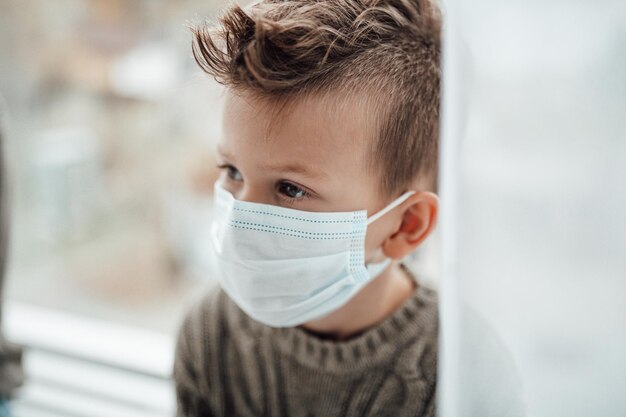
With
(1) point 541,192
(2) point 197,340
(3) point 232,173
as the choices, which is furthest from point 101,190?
(1) point 541,192

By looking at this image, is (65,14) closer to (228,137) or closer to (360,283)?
(228,137)

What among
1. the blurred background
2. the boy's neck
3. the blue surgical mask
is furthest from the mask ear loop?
the blurred background

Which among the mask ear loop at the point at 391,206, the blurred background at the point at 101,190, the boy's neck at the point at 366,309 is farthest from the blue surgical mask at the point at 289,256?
the blurred background at the point at 101,190

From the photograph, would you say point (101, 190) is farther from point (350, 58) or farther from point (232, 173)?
point (350, 58)

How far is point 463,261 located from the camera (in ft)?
2.03

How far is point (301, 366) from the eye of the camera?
913 millimetres

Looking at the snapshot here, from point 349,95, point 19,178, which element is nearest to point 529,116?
point 349,95

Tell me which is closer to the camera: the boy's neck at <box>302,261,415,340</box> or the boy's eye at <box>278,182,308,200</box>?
the boy's eye at <box>278,182,308,200</box>

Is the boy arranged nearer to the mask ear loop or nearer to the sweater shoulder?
the mask ear loop

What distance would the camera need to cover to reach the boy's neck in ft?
2.98

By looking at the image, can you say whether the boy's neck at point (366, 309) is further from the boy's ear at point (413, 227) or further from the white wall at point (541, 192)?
the white wall at point (541, 192)

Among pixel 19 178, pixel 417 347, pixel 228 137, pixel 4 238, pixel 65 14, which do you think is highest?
pixel 65 14

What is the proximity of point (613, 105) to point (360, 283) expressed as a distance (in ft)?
1.25

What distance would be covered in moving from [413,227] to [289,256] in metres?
0.18
